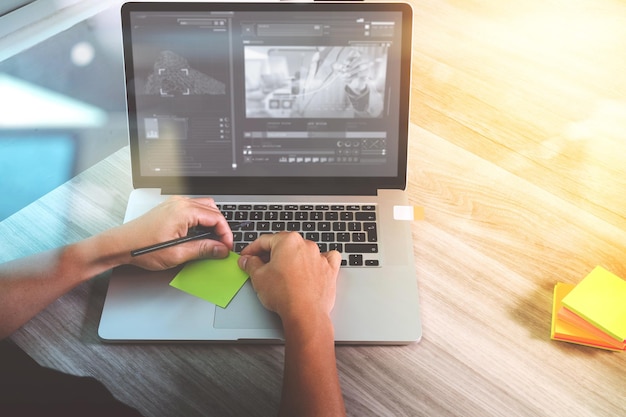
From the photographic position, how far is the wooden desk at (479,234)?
0.89 meters

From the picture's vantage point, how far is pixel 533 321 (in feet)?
3.18

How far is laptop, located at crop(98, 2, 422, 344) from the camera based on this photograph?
1.03 metres

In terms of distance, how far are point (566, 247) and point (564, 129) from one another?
0.33 meters

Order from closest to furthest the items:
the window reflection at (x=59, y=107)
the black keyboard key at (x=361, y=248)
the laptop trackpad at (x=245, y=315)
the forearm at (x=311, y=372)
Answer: the forearm at (x=311, y=372) < the laptop trackpad at (x=245, y=315) < the black keyboard key at (x=361, y=248) < the window reflection at (x=59, y=107)

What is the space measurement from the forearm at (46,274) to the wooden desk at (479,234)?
0.03 metres

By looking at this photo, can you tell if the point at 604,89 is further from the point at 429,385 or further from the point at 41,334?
the point at 41,334

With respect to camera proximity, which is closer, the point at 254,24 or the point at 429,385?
the point at 429,385

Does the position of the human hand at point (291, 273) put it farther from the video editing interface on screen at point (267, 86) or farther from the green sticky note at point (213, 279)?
the video editing interface on screen at point (267, 86)

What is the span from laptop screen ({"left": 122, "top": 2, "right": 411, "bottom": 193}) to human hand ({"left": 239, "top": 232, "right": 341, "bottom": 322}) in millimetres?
164

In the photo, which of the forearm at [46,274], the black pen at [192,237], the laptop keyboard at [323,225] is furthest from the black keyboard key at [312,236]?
the forearm at [46,274]

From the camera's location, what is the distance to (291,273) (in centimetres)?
96

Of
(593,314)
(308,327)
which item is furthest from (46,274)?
(593,314)

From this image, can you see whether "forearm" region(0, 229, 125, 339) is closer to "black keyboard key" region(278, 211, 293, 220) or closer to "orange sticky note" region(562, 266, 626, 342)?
"black keyboard key" region(278, 211, 293, 220)

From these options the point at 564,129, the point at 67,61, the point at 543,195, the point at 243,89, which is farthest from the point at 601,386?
the point at 67,61
